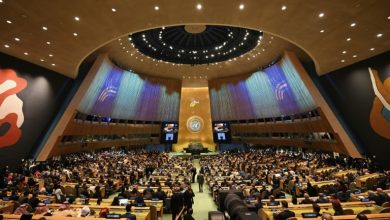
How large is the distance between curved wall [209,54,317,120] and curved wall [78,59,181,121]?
7.38 metres

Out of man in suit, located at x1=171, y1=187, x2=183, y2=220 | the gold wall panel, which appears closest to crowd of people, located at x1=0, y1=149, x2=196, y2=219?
man in suit, located at x1=171, y1=187, x2=183, y2=220

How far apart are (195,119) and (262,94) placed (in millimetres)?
16430

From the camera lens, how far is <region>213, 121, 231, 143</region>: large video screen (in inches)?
1406

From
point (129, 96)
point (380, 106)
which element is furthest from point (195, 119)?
point (380, 106)

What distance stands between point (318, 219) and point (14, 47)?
1939 cm

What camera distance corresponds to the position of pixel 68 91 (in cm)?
2234

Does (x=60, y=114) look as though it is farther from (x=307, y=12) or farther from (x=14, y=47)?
(x=307, y=12)

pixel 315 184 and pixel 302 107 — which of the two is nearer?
pixel 315 184

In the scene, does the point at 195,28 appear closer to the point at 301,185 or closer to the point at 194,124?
the point at 301,185

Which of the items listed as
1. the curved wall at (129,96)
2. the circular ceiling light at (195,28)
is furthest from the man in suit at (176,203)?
the circular ceiling light at (195,28)

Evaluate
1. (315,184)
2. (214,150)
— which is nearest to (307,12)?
(315,184)

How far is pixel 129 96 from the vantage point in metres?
31.8

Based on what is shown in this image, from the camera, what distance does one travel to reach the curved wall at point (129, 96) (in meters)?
24.6

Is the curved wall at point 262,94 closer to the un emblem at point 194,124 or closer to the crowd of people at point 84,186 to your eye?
the un emblem at point 194,124
